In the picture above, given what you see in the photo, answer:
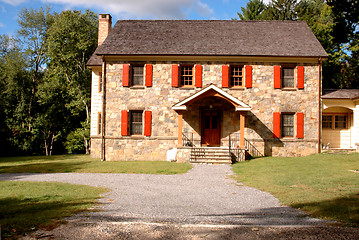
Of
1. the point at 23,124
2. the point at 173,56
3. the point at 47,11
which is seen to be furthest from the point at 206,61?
the point at 47,11

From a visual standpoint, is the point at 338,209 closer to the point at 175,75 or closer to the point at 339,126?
the point at 175,75

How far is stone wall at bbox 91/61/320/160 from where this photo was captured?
2012 centimetres

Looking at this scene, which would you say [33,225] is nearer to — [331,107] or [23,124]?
[331,107]

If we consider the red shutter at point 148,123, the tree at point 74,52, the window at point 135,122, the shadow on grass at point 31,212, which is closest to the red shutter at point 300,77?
the red shutter at point 148,123

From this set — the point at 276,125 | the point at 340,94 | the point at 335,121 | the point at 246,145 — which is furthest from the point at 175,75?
the point at 335,121

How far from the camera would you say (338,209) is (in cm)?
665

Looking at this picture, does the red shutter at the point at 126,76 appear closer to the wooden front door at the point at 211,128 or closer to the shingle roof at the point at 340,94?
the wooden front door at the point at 211,128

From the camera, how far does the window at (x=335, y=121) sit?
22.0 m

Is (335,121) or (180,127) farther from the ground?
(335,121)

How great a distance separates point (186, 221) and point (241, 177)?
744 cm

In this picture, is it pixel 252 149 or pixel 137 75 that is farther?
pixel 137 75

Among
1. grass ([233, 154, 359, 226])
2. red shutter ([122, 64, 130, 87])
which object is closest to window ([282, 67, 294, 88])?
grass ([233, 154, 359, 226])

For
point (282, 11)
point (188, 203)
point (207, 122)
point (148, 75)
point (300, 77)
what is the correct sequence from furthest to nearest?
point (282, 11) < point (207, 122) < point (148, 75) < point (300, 77) < point (188, 203)

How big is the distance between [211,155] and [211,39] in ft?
26.3
